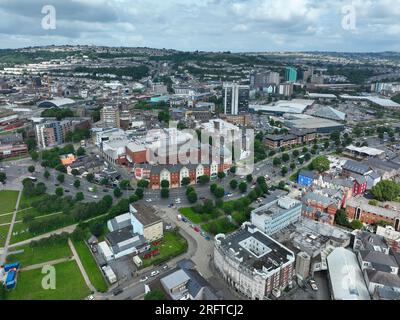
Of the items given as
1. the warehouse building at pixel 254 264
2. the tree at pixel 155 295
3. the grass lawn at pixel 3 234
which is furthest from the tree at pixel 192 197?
the grass lawn at pixel 3 234

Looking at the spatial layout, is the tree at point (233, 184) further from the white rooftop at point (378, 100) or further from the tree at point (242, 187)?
the white rooftop at point (378, 100)

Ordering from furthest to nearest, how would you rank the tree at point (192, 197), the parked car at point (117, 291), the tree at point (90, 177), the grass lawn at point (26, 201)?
the tree at point (90, 177)
the tree at point (192, 197)
the grass lawn at point (26, 201)
the parked car at point (117, 291)

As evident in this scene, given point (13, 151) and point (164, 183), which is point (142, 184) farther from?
point (13, 151)

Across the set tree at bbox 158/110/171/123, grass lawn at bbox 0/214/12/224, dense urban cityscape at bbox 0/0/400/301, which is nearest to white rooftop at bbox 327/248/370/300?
dense urban cityscape at bbox 0/0/400/301

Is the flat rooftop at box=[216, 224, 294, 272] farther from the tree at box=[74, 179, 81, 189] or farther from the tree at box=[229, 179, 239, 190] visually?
the tree at box=[74, 179, 81, 189]

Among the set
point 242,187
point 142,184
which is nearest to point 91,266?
point 142,184
